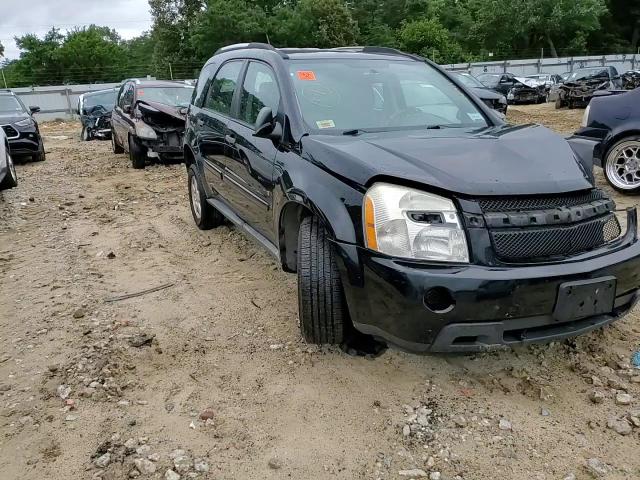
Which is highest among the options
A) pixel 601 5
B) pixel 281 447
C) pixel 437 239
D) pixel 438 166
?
pixel 601 5

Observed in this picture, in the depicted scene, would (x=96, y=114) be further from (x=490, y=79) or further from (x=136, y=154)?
(x=490, y=79)

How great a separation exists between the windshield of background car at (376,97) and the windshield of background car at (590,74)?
19.0 m

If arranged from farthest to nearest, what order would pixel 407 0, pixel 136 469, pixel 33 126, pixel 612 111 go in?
Result: pixel 407 0, pixel 33 126, pixel 612 111, pixel 136 469

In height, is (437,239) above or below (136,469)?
above

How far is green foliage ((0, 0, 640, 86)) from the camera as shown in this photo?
4734 centimetres

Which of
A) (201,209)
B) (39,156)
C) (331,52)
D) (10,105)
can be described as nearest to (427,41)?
(10,105)

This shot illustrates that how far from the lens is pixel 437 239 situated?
97.8 inches

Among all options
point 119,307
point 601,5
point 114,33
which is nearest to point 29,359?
point 119,307

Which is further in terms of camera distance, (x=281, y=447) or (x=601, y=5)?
(x=601, y=5)

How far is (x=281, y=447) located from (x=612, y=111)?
6.13 meters

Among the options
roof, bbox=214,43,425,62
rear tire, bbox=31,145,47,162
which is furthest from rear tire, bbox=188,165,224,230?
rear tire, bbox=31,145,47,162

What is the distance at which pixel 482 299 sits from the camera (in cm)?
240

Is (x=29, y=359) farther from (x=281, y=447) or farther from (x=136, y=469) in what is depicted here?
(x=281, y=447)

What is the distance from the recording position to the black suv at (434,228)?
2.45m
